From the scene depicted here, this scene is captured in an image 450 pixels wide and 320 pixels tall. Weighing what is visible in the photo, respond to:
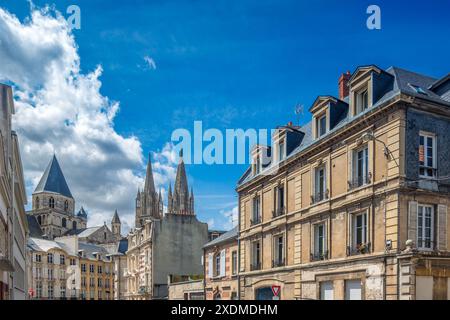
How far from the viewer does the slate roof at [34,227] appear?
240ft

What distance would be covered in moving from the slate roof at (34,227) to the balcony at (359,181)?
67.3m

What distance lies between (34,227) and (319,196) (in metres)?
69.0

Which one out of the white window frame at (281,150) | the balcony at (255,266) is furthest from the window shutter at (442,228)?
the balcony at (255,266)

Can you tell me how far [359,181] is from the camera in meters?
16.3

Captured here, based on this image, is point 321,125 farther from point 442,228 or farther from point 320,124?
point 442,228

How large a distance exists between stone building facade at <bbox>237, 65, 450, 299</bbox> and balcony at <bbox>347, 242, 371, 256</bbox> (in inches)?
1.5

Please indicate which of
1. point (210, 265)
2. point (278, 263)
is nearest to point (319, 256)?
point (278, 263)

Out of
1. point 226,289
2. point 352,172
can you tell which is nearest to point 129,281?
point 226,289

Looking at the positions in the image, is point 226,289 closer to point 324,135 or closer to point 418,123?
point 324,135

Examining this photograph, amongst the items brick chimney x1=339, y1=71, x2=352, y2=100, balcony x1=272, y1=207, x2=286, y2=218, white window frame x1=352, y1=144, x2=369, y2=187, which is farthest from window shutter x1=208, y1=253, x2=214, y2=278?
white window frame x1=352, y1=144, x2=369, y2=187

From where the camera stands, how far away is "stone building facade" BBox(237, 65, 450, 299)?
1422 centimetres

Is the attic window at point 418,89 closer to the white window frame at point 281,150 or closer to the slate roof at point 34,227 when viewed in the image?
the white window frame at point 281,150
